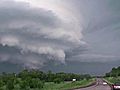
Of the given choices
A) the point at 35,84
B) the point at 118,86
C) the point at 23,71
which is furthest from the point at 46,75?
the point at 118,86

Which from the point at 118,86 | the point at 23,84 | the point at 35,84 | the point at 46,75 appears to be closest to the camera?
the point at 118,86

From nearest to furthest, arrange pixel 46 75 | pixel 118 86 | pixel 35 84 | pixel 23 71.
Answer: pixel 118 86
pixel 35 84
pixel 23 71
pixel 46 75

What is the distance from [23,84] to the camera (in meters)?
67.8

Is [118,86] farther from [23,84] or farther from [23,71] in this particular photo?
[23,71]

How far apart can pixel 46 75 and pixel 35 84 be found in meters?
86.2

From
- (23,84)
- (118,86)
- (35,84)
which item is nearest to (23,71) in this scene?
(35,84)

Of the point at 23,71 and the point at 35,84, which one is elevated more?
the point at 23,71

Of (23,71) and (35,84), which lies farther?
(23,71)

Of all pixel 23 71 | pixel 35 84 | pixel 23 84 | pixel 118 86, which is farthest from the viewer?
pixel 23 71

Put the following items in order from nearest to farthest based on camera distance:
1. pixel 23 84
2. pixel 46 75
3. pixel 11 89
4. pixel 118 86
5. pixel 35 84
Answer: pixel 118 86, pixel 11 89, pixel 23 84, pixel 35 84, pixel 46 75

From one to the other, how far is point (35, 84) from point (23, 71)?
40.8 meters

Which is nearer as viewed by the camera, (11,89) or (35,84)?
(11,89)

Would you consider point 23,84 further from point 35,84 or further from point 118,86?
point 118,86

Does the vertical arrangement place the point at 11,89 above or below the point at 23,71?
below
